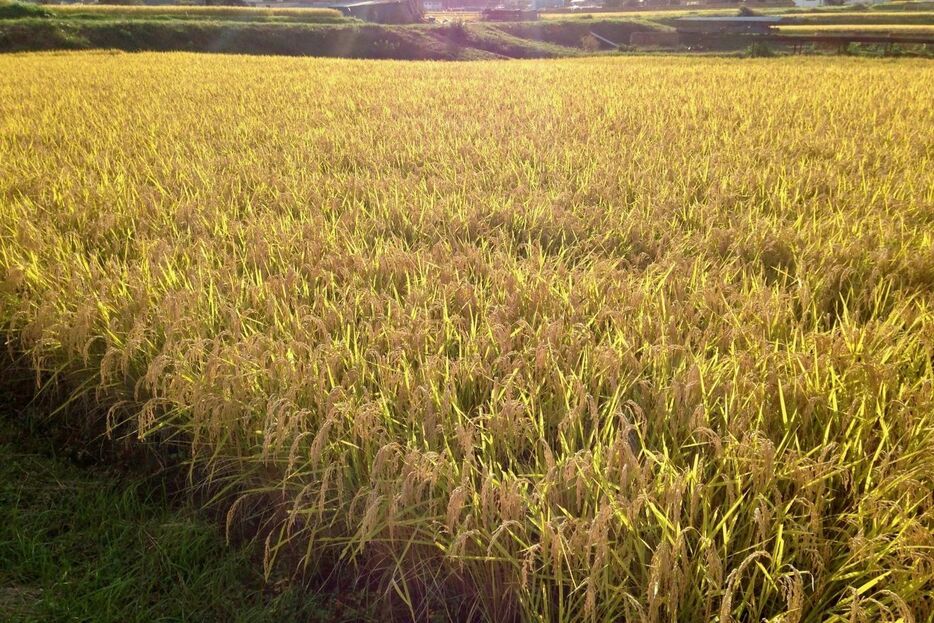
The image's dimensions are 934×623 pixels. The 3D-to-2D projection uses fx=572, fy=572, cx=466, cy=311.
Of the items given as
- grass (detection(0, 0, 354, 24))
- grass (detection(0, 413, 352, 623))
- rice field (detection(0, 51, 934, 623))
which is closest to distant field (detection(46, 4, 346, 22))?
grass (detection(0, 0, 354, 24))

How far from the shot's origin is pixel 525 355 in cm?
138

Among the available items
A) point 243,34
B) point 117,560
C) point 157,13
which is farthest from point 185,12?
point 117,560

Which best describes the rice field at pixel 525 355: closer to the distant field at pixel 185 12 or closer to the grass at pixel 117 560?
the grass at pixel 117 560

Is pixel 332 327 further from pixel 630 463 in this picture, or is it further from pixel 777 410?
pixel 777 410

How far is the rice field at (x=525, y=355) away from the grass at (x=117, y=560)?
9 cm

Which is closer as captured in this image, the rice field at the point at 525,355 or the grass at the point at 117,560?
the rice field at the point at 525,355

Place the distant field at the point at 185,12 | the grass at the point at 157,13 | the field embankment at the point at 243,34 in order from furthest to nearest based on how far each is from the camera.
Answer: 1. the distant field at the point at 185,12
2. the grass at the point at 157,13
3. the field embankment at the point at 243,34

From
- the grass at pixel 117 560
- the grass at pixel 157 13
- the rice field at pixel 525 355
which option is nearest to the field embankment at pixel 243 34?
the grass at pixel 157 13

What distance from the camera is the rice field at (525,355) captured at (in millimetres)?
904

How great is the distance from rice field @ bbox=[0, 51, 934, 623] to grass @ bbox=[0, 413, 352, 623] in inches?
3.7

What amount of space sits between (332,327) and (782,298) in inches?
49.1

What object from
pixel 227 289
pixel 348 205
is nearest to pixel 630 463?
pixel 227 289

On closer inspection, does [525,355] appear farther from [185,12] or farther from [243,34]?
[185,12]

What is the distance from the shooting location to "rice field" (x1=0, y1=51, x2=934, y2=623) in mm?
904
